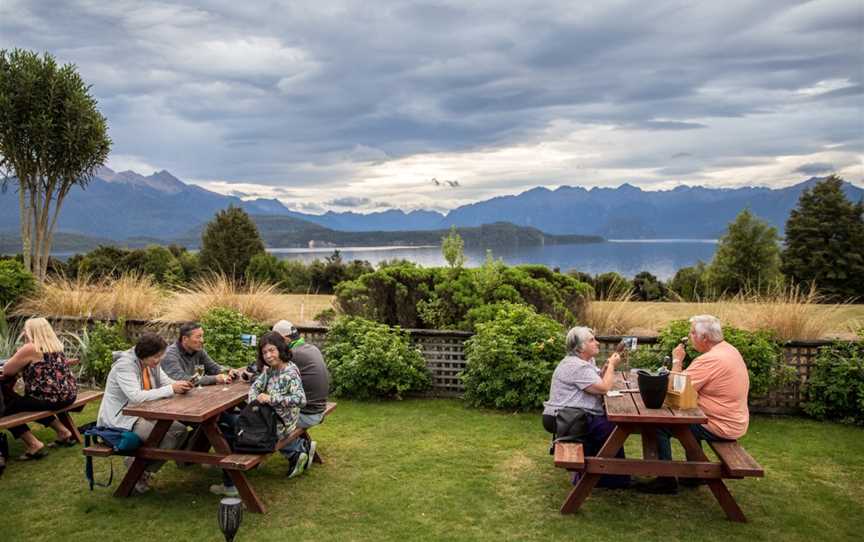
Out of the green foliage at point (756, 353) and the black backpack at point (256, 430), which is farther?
the green foliage at point (756, 353)

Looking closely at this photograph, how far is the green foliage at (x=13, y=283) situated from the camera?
1003 cm

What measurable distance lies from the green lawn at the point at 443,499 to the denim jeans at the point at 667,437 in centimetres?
33

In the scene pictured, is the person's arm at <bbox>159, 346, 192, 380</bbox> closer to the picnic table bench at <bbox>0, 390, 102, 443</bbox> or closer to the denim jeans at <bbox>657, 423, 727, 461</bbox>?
the picnic table bench at <bbox>0, 390, 102, 443</bbox>

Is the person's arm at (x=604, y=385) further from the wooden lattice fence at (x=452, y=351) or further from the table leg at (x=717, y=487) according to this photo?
the wooden lattice fence at (x=452, y=351)

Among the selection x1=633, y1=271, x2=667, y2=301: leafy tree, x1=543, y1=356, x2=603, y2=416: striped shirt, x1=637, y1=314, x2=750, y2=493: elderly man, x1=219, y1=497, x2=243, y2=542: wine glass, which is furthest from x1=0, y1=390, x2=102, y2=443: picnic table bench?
x1=633, y1=271, x2=667, y2=301: leafy tree

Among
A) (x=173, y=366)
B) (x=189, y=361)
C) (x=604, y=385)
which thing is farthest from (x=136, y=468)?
(x=604, y=385)

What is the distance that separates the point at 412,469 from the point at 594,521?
179cm

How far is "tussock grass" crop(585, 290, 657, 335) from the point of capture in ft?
29.2

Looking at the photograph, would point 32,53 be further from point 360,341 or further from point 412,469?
point 412,469

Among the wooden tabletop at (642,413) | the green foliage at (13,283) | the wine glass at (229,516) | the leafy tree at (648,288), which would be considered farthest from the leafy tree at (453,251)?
the leafy tree at (648,288)

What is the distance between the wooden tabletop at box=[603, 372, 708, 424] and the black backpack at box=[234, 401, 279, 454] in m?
2.54

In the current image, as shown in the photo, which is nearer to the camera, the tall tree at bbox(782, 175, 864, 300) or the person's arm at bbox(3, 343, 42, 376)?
the person's arm at bbox(3, 343, 42, 376)

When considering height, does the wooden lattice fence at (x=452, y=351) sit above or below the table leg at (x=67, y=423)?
Result: above

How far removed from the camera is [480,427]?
7.08m
